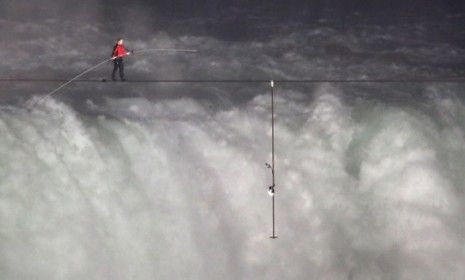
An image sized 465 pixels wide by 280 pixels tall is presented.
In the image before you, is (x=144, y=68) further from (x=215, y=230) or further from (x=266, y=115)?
(x=215, y=230)

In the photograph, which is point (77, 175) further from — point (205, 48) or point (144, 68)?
point (205, 48)

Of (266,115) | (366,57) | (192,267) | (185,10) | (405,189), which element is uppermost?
(185,10)

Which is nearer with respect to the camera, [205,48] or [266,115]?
[205,48]

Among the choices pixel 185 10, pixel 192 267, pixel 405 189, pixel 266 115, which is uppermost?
pixel 185 10

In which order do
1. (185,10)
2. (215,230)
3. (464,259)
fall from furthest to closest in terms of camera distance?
(215,230), (464,259), (185,10)

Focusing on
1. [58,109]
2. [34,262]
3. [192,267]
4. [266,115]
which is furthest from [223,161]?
[34,262]

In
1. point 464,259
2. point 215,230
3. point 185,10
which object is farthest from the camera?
point 215,230

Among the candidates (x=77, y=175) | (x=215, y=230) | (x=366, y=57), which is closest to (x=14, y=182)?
(x=77, y=175)

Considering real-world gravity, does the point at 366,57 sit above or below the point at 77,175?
above

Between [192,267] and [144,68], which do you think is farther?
[192,267]
